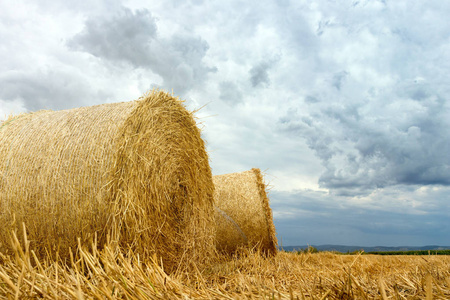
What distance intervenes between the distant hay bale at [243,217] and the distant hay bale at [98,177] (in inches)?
66.0

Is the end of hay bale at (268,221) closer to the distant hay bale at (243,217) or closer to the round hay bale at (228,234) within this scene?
the distant hay bale at (243,217)

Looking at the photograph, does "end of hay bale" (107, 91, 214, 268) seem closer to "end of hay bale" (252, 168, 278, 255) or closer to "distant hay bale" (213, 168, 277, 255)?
"distant hay bale" (213, 168, 277, 255)

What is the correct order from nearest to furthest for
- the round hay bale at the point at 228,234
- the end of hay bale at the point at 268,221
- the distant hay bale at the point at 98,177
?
the distant hay bale at the point at 98,177
the round hay bale at the point at 228,234
the end of hay bale at the point at 268,221

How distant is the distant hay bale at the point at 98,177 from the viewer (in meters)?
3.06

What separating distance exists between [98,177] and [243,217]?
3259 millimetres

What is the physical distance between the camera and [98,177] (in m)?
3.08

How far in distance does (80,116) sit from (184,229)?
5.67ft

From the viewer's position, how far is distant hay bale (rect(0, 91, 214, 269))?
3.06m

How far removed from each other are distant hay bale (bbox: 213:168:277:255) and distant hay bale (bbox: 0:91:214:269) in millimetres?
1676

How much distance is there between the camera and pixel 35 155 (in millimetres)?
3451

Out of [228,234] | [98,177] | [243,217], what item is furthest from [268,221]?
[98,177]

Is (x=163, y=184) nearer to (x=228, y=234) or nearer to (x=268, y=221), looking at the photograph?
(x=228, y=234)

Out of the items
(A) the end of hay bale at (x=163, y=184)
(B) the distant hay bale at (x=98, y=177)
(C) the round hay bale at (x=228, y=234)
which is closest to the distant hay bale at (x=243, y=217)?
(C) the round hay bale at (x=228, y=234)

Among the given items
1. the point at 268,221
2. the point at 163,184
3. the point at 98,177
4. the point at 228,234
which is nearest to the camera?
the point at 98,177
